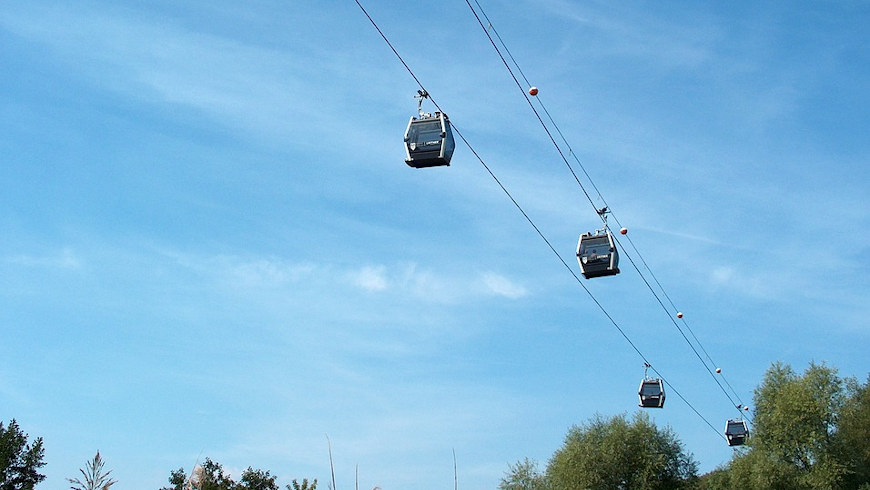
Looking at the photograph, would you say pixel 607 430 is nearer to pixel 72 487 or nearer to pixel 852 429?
pixel 852 429

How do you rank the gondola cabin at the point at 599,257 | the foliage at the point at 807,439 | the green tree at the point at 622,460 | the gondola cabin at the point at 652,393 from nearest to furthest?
the gondola cabin at the point at 599,257, the gondola cabin at the point at 652,393, the foliage at the point at 807,439, the green tree at the point at 622,460

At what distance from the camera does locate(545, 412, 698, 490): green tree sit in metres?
67.1

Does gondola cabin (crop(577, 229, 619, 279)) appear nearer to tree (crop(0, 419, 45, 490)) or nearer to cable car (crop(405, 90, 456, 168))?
cable car (crop(405, 90, 456, 168))

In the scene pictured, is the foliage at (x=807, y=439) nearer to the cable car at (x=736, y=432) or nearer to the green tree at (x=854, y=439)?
the green tree at (x=854, y=439)

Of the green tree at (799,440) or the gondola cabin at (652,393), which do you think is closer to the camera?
the gondola cabin at (652,393)

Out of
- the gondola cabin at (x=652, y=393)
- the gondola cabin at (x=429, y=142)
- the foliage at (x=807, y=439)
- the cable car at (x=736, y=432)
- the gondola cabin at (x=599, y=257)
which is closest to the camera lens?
the gondola cabin at (x=429, y=142)

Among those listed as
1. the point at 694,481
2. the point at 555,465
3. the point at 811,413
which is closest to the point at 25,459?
the point at 555,465

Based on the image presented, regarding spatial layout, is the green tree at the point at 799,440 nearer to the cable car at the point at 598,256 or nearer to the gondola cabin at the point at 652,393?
the gondola cabin at the point at 652,393

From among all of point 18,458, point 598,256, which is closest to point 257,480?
point 18,458

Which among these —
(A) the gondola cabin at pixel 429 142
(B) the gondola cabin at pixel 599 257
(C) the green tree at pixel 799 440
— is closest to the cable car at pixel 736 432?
(C) the green tree at pixel 799 440

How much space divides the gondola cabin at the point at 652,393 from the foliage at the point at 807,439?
2505 cm

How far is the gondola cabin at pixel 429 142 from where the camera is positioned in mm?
16359

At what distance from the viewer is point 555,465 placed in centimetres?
7000

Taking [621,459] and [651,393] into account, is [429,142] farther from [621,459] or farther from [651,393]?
[621,459]
